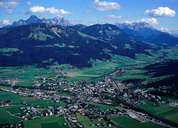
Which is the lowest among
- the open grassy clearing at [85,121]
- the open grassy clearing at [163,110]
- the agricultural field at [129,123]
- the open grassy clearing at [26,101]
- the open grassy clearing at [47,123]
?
the open grassy clearing at [26,101]

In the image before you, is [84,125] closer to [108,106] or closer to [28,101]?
[108,106]

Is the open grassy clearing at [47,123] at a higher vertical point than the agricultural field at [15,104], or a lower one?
higher

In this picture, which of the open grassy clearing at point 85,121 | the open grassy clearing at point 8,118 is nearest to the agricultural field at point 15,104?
the open grassy clearing at point 8,118

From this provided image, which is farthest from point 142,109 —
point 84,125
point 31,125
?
point 31,125

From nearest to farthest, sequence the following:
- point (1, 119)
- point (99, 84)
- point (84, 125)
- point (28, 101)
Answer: point (84, 125) → point (1, 119) → point (28, 101) → point (99, 84)

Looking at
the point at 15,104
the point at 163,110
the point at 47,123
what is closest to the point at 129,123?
the point at 163,110

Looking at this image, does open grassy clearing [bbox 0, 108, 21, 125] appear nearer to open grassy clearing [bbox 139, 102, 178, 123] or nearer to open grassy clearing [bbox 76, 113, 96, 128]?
open grassy clearing [bbox 76, 113, 96, 128]

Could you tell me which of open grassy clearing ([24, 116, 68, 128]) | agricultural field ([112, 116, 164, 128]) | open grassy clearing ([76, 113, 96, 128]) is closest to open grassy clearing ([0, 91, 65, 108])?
open grassy clearing ([24, 116, 68, 128])

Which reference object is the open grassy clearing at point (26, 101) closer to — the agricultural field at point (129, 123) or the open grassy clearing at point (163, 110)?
the agricultural field at point (129, 123)

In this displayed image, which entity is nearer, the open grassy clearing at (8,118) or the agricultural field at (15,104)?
the open grassy clearing at (8,118)
